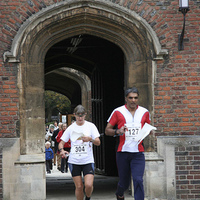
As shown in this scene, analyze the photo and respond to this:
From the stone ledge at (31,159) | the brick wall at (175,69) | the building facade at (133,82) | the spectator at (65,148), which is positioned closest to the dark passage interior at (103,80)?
the spectator at (65,148)

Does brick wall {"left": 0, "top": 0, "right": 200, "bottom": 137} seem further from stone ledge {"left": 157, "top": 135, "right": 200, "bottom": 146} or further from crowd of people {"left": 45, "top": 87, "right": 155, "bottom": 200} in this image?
crowd of people {"left": 45, "top": 87, "right": 155, "bottom": 200}

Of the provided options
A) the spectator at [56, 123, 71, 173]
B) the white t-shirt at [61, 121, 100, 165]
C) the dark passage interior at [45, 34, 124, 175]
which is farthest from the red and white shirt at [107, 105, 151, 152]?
the spectator at [56, 123, 71, 173]

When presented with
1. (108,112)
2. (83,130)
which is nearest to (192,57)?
(83,130)

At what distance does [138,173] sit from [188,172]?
2525 millimetres

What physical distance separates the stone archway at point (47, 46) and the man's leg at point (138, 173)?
242 cm

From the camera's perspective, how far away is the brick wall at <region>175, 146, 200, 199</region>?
27.8 feet

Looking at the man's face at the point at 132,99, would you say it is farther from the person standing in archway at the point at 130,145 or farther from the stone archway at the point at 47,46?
the stone archway at the point at 47,46

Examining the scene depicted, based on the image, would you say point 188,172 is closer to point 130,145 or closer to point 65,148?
point 130,145

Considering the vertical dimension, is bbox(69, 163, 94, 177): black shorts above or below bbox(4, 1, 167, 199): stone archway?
below

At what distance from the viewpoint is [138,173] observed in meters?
6.22

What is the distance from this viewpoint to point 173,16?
8508 millimetres

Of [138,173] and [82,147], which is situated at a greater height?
[82,147]

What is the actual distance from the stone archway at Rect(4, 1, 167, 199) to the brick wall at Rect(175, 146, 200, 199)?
1047mm

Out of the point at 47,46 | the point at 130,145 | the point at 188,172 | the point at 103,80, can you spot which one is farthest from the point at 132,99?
the point at 103,80
